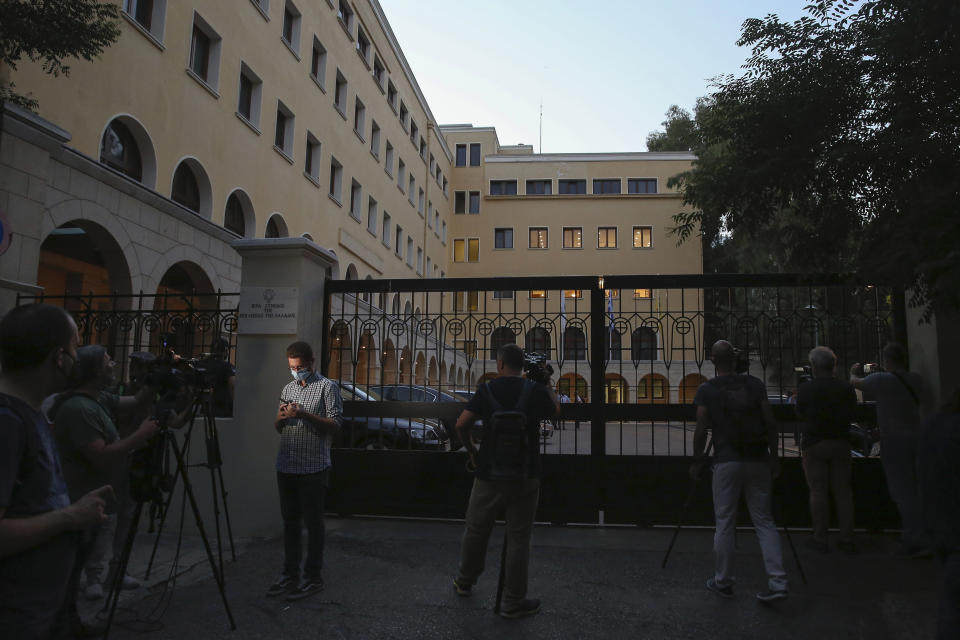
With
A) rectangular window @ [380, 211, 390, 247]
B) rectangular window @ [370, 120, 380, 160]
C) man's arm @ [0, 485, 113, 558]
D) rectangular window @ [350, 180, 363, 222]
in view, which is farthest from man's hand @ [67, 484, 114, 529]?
rectangular window @ [380, 211, 390, 247]

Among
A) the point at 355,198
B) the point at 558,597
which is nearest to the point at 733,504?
the point at 558,597

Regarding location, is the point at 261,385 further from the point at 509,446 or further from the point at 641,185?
the point at 641,185

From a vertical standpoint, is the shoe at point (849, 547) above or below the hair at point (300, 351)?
below

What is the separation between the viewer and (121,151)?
14.1m

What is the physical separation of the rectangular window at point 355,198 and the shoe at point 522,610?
25771 mm

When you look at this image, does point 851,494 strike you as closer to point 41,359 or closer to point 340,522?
point 340,522

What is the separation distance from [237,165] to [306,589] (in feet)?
53.1

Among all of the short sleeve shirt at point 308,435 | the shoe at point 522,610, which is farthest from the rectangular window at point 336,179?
the shoe at point 522,610

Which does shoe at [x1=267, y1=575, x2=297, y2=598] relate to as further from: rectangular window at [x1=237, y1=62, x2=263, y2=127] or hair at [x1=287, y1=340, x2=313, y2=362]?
rectangular window at [x1=237, y1=62, x2=263, y2=127]

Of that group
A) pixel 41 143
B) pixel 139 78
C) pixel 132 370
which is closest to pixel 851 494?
pixel 132 370

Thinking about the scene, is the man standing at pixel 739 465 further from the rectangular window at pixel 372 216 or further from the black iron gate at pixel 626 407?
the rectangular window at pixel 372 216

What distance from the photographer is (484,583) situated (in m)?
5.16

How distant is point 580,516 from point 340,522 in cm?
265

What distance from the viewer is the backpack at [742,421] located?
15.8 feet
